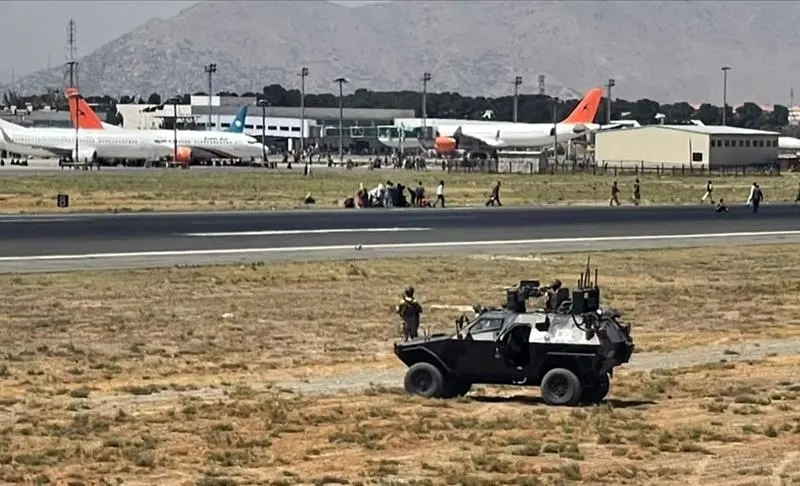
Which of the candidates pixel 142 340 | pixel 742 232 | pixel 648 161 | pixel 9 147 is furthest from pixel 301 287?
pixel 9 147

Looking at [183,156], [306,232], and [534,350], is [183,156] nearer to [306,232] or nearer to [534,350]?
[306,232]

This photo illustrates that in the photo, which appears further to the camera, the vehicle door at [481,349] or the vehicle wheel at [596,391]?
the vehicle wheel at [596,391]

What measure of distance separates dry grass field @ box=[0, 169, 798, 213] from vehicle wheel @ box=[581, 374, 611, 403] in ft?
193

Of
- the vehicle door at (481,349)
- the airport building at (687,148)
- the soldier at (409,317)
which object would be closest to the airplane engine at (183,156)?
the airport building at (687,148)

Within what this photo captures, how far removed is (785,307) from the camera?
41.4 meters

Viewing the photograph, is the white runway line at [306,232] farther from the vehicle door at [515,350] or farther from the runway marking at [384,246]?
the vehicle door at [515,350]

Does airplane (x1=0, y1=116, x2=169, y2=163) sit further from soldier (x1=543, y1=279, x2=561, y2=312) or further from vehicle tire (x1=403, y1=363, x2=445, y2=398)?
soldier (x1=543, y1=279, x2=561, y2=312)

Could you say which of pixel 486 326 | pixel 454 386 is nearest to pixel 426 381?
pixel 454 386

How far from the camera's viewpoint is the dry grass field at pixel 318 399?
63.9ft

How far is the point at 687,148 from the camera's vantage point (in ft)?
584

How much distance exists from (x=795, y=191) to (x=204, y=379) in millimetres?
96278

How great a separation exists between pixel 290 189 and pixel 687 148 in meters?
80.3

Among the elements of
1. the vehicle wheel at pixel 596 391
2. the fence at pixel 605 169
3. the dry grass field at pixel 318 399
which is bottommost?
the dry grass field at pixel 318 399

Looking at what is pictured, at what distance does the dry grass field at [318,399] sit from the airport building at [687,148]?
5271 inches
